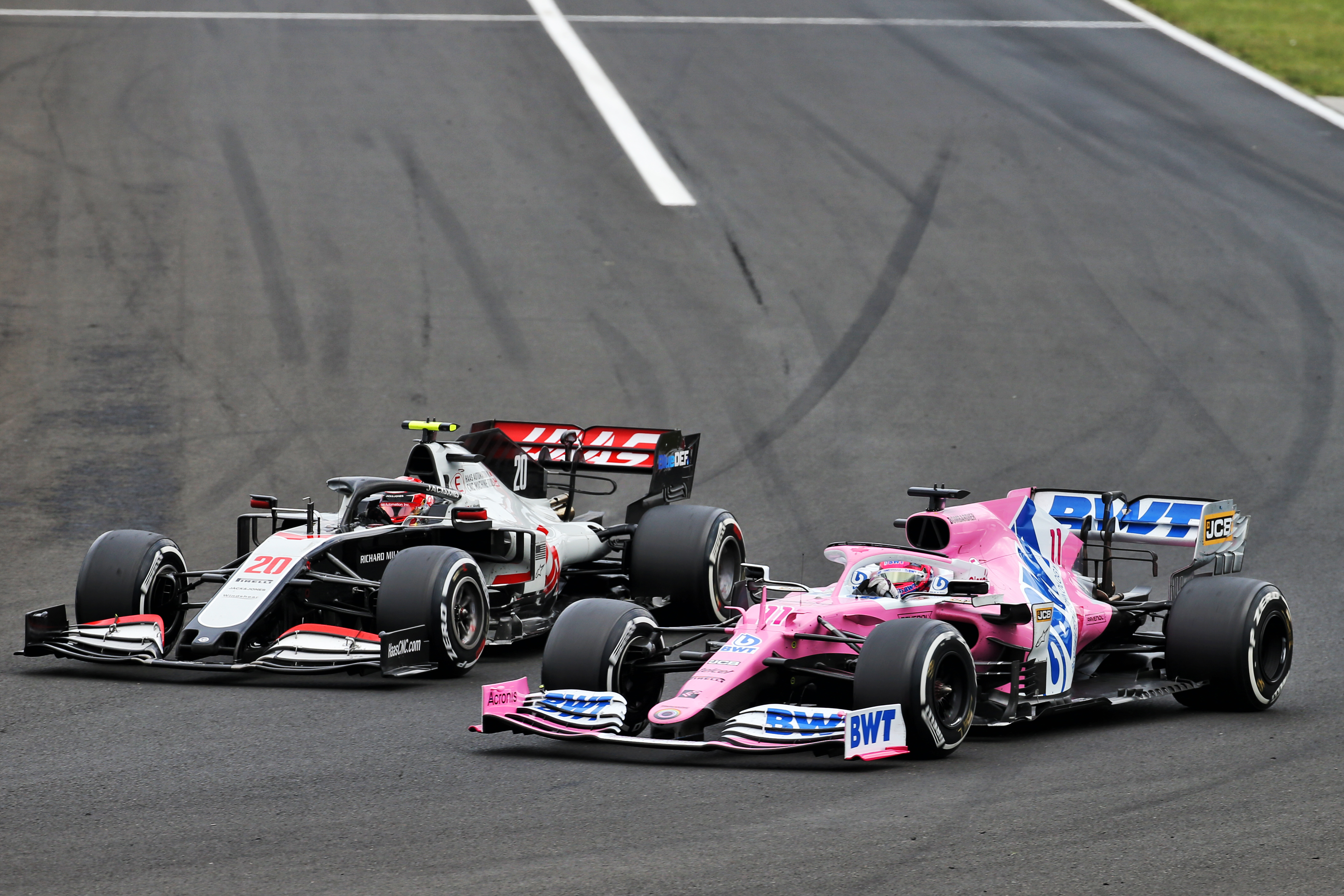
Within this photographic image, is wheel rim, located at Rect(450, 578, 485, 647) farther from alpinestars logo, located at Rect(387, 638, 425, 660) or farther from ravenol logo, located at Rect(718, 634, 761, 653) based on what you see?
ravenol logo, located at Rect(718, 634, 761, 653)

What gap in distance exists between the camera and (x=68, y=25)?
1282 inches

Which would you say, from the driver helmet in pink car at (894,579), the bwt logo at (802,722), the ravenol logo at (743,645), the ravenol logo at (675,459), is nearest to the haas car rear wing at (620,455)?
the ravenol logo at (675,459)

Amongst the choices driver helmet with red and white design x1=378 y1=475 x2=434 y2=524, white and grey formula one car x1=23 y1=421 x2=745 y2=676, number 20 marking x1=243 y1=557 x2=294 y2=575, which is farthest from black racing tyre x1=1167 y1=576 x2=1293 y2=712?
number 20 marking x1=243 y1=557 x2=294 y2=575

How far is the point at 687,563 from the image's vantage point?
45.0 ft

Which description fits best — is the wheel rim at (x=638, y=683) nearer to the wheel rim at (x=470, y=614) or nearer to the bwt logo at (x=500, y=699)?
the bwt logo at (x=500, y=699)

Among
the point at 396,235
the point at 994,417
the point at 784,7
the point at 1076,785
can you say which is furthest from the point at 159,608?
the point at 784,7

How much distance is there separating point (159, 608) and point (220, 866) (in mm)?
5581

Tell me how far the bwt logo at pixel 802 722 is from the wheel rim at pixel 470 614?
3.56 metres

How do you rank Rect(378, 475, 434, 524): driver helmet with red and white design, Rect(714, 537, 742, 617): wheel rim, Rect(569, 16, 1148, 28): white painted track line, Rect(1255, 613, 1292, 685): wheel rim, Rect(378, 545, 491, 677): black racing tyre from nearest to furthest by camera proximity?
Rect(1255, 613, 1292, 685): wheel rim
Rect(378, 545, 491, 677): black racing tyre
Rect(378, 475, 434, 524): driver helmet with red and white design
Rect(714, 537, 742, 617): wheel rim
Rect(569, 16, 1148, 28): white painted track line

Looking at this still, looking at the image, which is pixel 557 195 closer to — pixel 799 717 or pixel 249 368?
pixel 249 368

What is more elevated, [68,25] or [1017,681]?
[68,25]

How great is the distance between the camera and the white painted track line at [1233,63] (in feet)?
100

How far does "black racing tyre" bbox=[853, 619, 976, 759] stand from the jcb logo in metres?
3.01

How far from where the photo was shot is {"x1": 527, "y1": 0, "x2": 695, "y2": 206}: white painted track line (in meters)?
26.7
